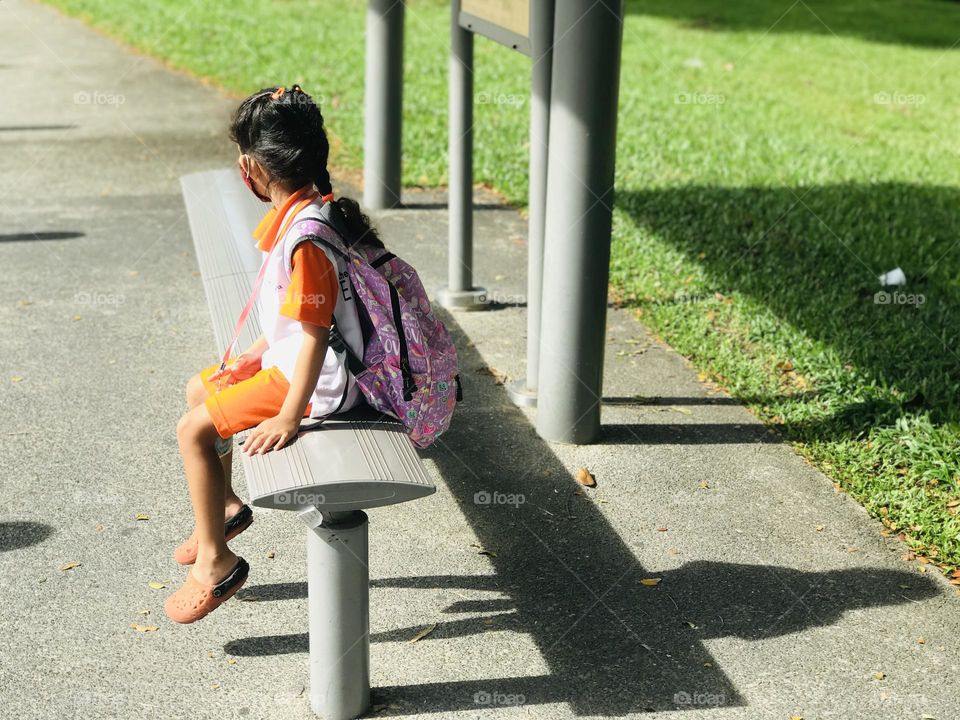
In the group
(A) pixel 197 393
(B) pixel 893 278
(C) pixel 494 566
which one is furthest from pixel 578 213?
(B) pixel 893 278

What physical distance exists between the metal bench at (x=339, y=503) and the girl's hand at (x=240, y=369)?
0.48 metres

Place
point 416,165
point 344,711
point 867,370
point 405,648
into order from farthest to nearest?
point 416,165 → point 867,370 → point 405,648 → point 344,711

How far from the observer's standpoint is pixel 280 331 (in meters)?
3.38

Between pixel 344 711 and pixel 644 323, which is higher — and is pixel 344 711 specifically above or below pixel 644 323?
below

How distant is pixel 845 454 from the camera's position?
495 cm

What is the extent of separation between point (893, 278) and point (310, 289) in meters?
4.95

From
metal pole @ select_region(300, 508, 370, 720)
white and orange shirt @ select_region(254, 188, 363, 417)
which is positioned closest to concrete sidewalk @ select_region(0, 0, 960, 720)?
metal pole @ select_region(300, 508, 370, 720)

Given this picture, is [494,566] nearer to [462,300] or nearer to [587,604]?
[587,604]

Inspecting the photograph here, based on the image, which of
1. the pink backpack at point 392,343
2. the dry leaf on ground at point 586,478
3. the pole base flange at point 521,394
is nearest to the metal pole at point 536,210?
the pole base flange at point 521,394

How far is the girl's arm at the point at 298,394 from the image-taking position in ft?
10.5

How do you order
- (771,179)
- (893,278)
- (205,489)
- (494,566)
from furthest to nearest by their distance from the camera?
(771,179) < (893,278) < (494,566) < (205,489)

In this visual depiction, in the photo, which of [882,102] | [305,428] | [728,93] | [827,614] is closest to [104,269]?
[305,428]

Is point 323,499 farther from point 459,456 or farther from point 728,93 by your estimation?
point 728,93

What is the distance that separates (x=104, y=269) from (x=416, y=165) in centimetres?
308
